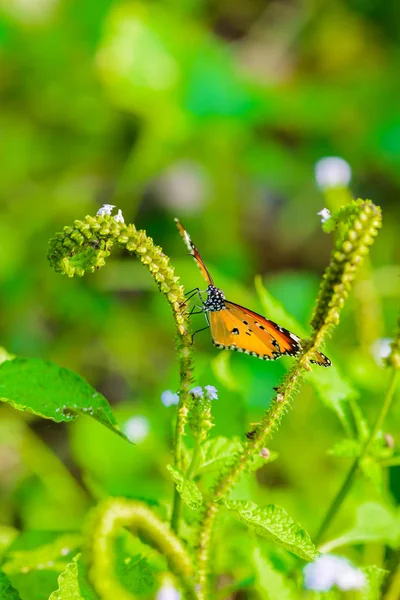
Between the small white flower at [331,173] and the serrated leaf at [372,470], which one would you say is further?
the small white flower at [331,173]

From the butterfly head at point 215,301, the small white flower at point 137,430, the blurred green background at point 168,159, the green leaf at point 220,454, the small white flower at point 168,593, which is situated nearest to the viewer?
the small white flower at point 168,593

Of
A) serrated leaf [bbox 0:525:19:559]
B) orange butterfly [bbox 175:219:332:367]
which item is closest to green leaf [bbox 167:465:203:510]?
orange butterfly [bbox 175:219:332:367]

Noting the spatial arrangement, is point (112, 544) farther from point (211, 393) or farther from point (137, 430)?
point (137, 430)

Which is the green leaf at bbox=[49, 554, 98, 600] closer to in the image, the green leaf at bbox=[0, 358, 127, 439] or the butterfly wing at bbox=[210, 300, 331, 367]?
the green leaf at bbox=[0, 358, 127, 439]

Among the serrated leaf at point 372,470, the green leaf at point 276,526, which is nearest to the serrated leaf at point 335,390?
the serrated leaf at point 372,470

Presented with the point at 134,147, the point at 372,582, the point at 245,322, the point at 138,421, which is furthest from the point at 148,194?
the point at 372,582

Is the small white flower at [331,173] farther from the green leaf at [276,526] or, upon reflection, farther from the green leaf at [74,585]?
the green leaf at [74,585]

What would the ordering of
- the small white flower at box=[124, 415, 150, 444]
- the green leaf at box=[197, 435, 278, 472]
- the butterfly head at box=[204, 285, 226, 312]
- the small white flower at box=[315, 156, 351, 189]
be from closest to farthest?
the green leaf at box=[197, 435, 278, 472] < the butterfly head at box=[204, 285, 226, 312] < the small white flower at box=[124, 415, 150, 444] < the small white flower at box=[315, 156, 351, 189]
